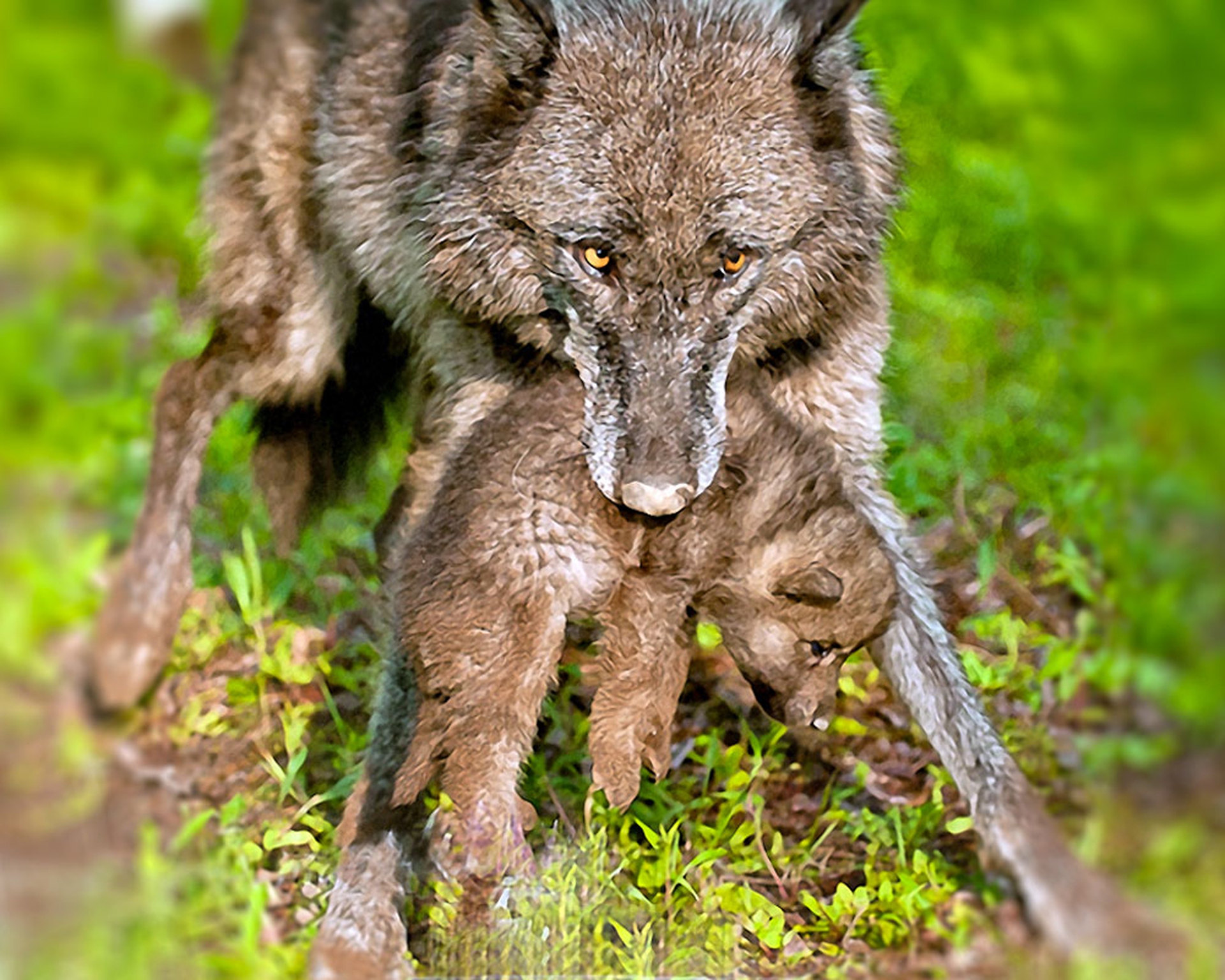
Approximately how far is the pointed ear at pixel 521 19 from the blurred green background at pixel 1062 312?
65 cm

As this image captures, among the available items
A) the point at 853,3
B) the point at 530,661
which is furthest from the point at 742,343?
the point at 530,661

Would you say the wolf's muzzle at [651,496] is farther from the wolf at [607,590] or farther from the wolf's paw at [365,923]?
the wolf's paw at [365,923]

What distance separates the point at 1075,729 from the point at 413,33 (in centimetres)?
254

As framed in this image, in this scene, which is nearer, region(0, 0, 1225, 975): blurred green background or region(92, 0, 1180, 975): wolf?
region(0, 0, 1225, 975): blurred green background

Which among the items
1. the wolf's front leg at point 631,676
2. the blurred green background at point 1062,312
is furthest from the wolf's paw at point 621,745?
the blurred green background at point 1062,312

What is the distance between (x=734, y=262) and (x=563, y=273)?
0.42 metres

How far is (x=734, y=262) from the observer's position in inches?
132

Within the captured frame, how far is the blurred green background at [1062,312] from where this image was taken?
255 centimetres

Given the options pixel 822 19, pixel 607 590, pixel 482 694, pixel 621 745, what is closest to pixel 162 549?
pixel 482 694

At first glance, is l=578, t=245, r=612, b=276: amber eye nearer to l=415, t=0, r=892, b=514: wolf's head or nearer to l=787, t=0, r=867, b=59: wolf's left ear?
l=415, t=0, r=892, b=514: wolf's head

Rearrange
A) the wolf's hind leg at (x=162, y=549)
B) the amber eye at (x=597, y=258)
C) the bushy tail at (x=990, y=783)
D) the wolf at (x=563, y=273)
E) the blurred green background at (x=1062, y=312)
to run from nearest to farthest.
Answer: the blurred green background at (x=1062, y=312) → the bushy tail at (x=990, y=783) → the wolf's hind leg at (x=162, y=549) → the wolf at (x=563, y=273) → the amber eye at (x=597, y=258)

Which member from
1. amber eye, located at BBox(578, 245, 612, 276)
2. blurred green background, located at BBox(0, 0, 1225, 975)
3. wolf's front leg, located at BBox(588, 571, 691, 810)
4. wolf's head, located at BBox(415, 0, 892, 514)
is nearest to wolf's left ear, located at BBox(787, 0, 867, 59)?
wolf's head, located at BBox(415, 0, 892, 514)

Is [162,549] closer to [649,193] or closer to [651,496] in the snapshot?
[651,496]

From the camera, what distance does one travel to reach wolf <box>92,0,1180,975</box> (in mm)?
3143
